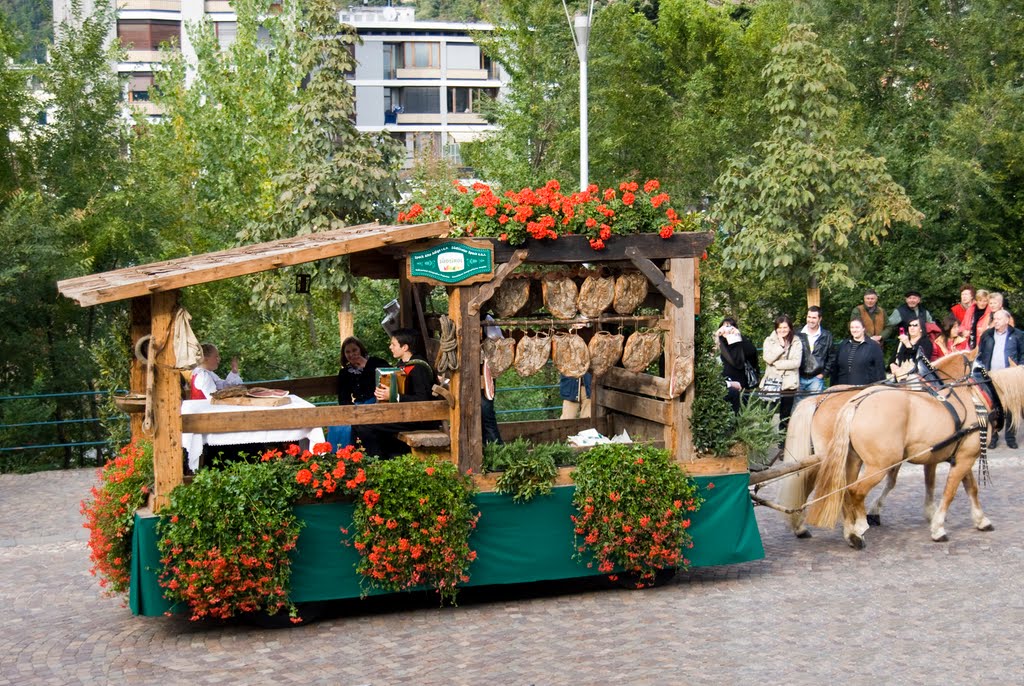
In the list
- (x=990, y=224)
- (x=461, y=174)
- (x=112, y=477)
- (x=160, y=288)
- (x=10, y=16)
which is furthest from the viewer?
(x=461, y=174)

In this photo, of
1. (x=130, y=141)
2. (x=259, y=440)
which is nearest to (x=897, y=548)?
(x=259, y=440)

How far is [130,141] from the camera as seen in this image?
20344mm

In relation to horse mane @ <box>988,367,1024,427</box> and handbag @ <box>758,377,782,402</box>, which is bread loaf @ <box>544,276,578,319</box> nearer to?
horse mane @ <box>988,367,1024,427</box>

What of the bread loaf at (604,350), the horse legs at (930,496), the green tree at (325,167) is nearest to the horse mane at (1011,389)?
the horse legs at (930,496)

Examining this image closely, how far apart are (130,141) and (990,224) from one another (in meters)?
15.7

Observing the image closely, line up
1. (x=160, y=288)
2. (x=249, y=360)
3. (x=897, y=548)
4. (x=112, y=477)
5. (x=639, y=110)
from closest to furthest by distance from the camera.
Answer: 1. (x=160, y=288)
2. (x=112, y=477)
3. (x=897, y=548)
4. (x=249, y=360)
5. (x=639, y=110)

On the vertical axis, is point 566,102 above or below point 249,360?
above

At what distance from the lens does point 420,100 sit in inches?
2657

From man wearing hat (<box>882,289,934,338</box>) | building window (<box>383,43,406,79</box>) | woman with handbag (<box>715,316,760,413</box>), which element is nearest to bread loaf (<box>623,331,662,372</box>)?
woman with handbag (<box>715,316,760,413</box>)

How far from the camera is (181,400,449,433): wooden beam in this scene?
28.9 feet

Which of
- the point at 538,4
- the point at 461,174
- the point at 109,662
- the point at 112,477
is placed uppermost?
the point at 538,4

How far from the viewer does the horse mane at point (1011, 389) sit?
1129 cm

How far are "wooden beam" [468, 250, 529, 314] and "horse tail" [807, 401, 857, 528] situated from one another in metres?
3.54

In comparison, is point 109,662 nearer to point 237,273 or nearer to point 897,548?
point 237,273
